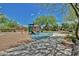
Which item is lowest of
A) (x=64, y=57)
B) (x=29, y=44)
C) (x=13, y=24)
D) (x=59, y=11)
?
(x=64, y=57)

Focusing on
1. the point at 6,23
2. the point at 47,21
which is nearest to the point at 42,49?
the point at 47,21

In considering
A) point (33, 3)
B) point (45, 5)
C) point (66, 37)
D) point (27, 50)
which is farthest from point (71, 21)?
point (27, 50)

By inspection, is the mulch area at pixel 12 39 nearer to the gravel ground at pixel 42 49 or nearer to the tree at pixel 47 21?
the gravel ground at pixel 42 49

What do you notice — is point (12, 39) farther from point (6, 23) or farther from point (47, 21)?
point (47, 21)

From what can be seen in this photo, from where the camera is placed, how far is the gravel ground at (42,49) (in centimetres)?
157

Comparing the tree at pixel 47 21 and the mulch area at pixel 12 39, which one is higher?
the tree at pixel 47 21

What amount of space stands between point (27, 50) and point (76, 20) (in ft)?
1.80

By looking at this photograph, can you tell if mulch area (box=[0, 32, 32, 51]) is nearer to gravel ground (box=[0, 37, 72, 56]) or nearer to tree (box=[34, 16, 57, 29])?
gravel ground (box=[0, 37, 72, 56])

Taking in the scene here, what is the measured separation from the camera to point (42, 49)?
5.18ft

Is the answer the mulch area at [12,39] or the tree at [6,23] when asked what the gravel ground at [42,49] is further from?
the tree at [6,23]

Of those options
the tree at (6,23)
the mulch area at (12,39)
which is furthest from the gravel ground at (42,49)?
the tree at (6,23)

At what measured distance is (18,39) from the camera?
62.2 inches

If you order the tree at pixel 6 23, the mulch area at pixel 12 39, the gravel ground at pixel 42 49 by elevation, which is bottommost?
the gravel ground at pixel 42 49

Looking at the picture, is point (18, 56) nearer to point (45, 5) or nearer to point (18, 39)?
point (18, 39)
